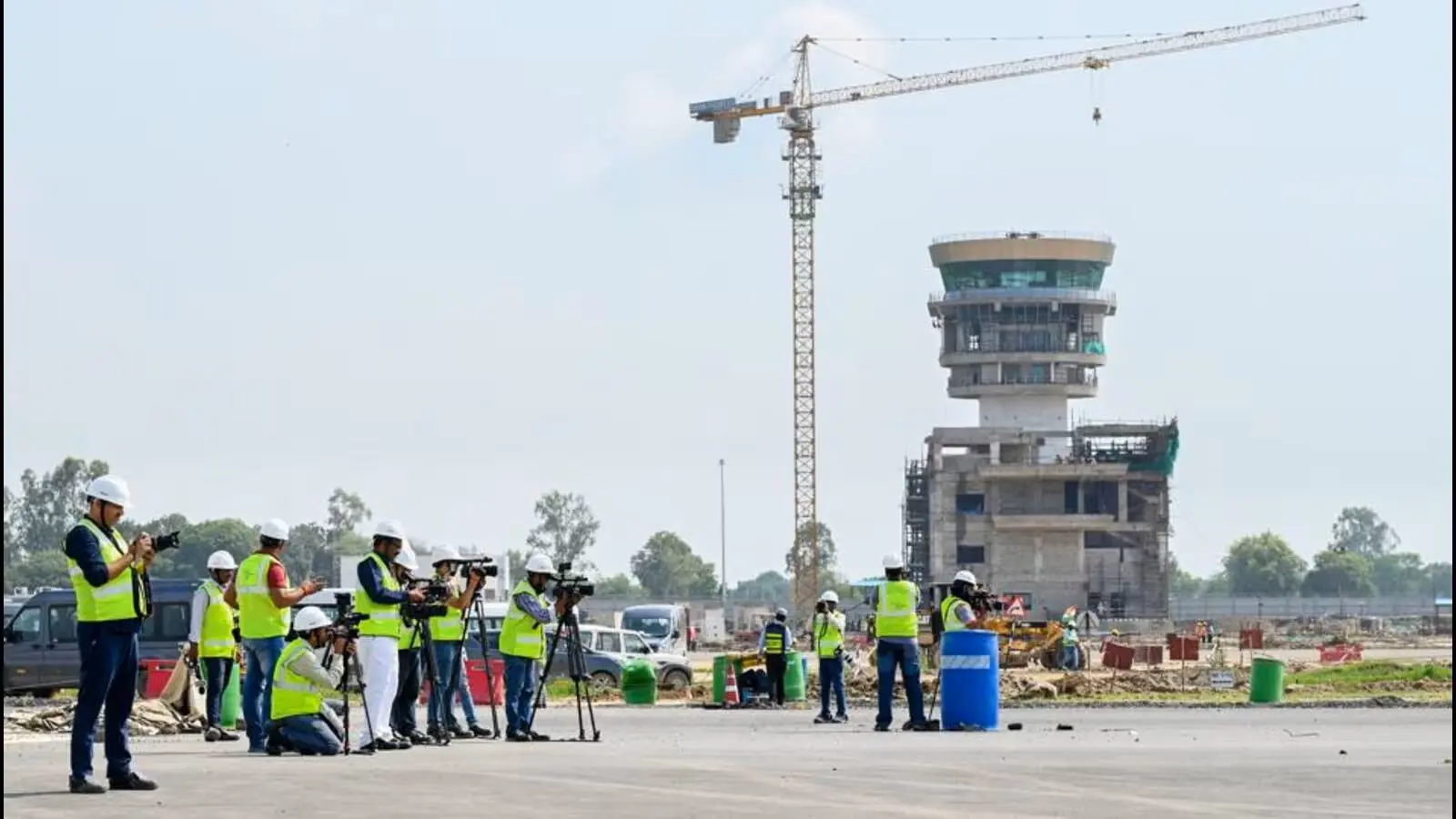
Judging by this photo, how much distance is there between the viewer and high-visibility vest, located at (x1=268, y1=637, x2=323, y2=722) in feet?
70.3

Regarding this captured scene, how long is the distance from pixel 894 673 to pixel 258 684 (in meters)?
7.90

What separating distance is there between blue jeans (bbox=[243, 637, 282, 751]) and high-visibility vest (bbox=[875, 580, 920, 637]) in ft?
25.1

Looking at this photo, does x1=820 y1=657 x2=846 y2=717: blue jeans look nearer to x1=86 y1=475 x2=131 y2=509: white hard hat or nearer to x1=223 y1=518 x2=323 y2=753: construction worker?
x1=223 y1=518 x2=323 y2=753: construction worker

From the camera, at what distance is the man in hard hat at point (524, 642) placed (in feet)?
83.0

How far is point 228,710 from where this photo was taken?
26906mm

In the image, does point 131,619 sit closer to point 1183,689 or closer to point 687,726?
point 687,726

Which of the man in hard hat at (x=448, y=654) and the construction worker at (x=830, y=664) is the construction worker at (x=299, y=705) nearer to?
the man in hard hat at (x=448, y=654)

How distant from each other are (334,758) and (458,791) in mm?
4051

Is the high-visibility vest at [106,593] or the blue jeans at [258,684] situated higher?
the high-visibility vest at [106,593]

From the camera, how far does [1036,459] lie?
167750 mm

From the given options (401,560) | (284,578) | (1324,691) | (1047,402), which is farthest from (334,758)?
(1047,402)

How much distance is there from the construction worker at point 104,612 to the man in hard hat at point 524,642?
7.90m

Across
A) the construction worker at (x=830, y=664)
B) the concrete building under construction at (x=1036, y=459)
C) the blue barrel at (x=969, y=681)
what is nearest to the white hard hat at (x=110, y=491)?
the blue barrel at (x=969, y=681)

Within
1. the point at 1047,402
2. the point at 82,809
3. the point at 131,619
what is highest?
the point at 1047,402
